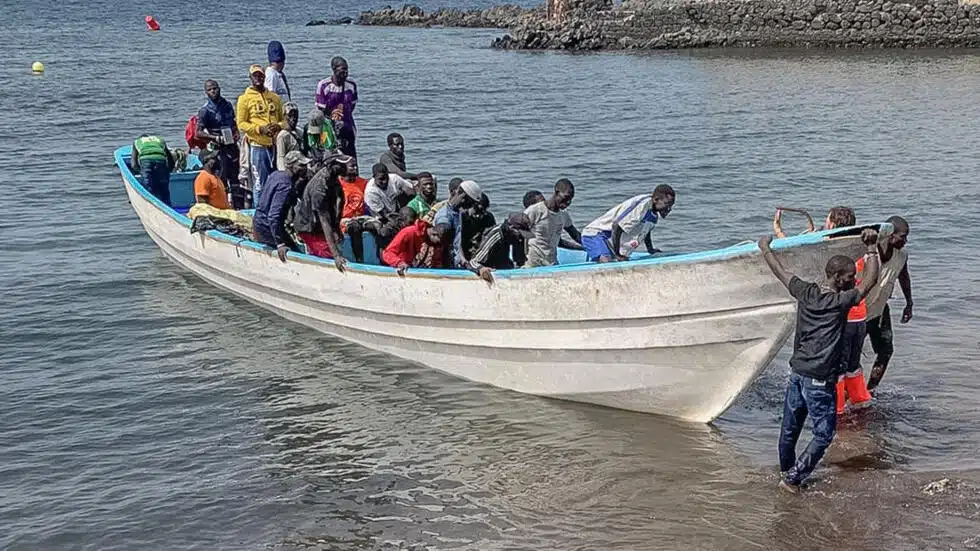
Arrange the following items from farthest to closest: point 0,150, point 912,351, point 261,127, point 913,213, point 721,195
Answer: point 0,150, point 721,195, point 913,213, point 261,127, point 912,351

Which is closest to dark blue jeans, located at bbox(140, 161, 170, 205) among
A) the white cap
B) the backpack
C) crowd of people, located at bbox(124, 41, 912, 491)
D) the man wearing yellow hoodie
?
the backpack

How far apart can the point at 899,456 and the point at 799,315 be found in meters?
1.93

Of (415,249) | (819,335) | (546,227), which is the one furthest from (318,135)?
(819,335)

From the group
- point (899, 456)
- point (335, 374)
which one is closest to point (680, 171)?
point (335, 374)

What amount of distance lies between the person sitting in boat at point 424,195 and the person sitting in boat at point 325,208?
0.69 metres

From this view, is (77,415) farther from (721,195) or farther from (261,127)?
(721,195)

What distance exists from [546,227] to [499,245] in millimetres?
416

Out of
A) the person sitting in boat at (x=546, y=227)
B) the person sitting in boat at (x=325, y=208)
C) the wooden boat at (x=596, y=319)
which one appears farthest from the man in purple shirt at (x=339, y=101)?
the person sitting in boat at (x=546, y=227)

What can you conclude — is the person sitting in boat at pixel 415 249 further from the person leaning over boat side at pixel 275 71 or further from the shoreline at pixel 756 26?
the shoreline at pixel 756 26

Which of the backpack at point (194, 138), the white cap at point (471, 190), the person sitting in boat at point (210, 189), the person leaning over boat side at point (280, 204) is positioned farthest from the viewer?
the backpack at point (194, 138)

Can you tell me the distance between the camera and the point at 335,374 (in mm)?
11289

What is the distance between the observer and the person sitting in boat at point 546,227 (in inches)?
383

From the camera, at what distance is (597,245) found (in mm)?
9898

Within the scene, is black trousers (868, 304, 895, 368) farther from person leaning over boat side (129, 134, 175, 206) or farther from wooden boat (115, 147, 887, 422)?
person leaning over boat side (129, 134, 175, 206)
